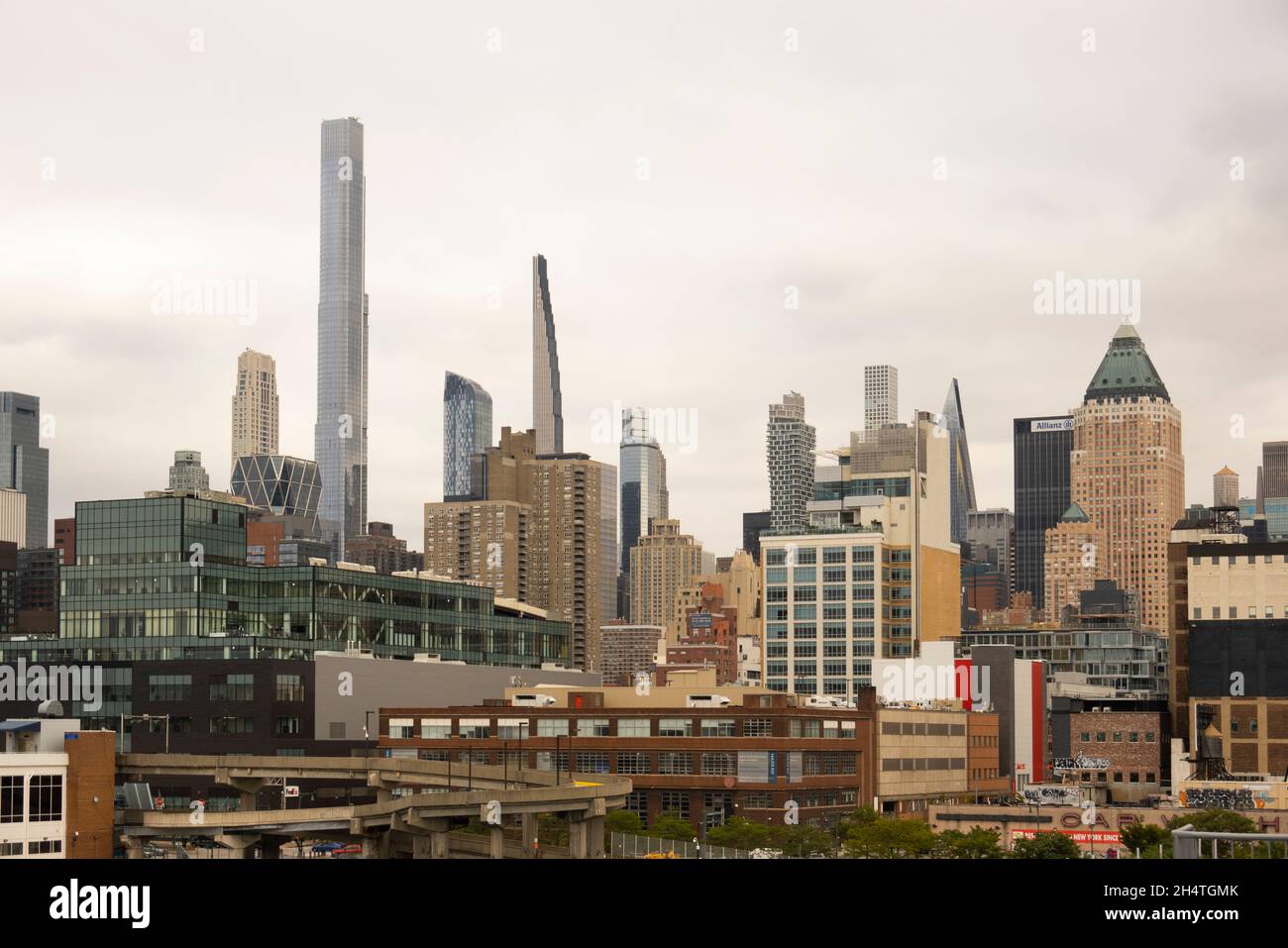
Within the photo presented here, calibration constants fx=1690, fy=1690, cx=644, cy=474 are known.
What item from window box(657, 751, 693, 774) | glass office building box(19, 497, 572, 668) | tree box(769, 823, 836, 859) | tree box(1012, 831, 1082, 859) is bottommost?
tree box(769, 823, 836, 859)

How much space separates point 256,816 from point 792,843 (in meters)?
37.8

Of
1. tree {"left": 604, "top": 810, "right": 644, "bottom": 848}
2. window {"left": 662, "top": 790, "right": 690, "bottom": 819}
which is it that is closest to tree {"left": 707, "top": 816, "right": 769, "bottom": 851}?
tree {"left": 604, "top": 810, "right": 644, "bottom": 848}

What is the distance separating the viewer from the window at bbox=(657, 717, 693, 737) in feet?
451

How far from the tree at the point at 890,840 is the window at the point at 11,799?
52.7 metres

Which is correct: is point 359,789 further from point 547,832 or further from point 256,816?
point 256,816

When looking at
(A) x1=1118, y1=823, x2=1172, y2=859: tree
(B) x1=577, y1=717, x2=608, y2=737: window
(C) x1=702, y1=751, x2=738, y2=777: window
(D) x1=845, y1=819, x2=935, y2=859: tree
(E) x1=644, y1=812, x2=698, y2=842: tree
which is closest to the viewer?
(A) x1=1118, y1=823, x2=1172, y2=859: tree

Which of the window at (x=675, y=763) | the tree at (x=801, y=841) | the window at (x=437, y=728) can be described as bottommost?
the tree at (x=801, y=841)

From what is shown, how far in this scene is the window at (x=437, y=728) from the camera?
148 meters

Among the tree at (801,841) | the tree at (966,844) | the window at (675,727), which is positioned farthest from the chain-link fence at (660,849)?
the window at (675,727)

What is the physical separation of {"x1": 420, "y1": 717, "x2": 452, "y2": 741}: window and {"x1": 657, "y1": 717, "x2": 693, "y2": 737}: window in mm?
20769

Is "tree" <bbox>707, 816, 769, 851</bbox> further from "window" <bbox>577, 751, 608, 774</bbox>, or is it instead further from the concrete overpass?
"window" <bbox>577, 751, 608, 774</bbox>

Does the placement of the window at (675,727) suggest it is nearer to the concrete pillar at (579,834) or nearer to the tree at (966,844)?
the tree at (966,844)

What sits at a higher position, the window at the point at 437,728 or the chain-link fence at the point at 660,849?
the window at the point at 437,728

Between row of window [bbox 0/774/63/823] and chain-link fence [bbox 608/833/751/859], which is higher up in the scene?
row of window [bbox 0/774/63/823]
